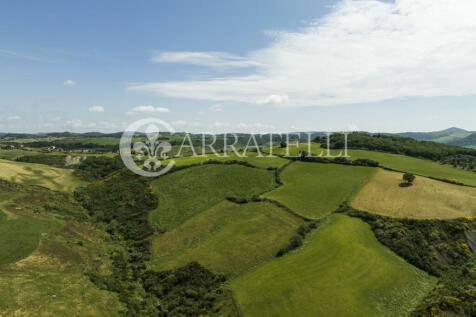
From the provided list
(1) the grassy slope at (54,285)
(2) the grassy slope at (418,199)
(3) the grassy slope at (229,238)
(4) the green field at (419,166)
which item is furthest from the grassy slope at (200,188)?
(4) the green field at (419,166)

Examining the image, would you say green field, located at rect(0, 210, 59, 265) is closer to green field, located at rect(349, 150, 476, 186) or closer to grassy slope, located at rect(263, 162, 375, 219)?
grassy slope, located at rect(263, 162, 375, 219)

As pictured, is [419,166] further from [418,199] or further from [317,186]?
[317,186]

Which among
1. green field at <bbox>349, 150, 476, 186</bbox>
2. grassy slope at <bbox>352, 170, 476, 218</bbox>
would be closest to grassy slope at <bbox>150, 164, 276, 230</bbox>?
grassy slope at <bbox>352, 170, 476, 218</bbox>

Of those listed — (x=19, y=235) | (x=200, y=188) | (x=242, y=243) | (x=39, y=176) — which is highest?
(x=39, y=176)

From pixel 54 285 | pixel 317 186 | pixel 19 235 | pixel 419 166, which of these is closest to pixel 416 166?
pixel 419 166

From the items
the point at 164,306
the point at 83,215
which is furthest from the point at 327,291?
the point at 83,215

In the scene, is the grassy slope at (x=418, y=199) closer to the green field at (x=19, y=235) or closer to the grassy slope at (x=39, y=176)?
the green field at (x=19, y=235)
